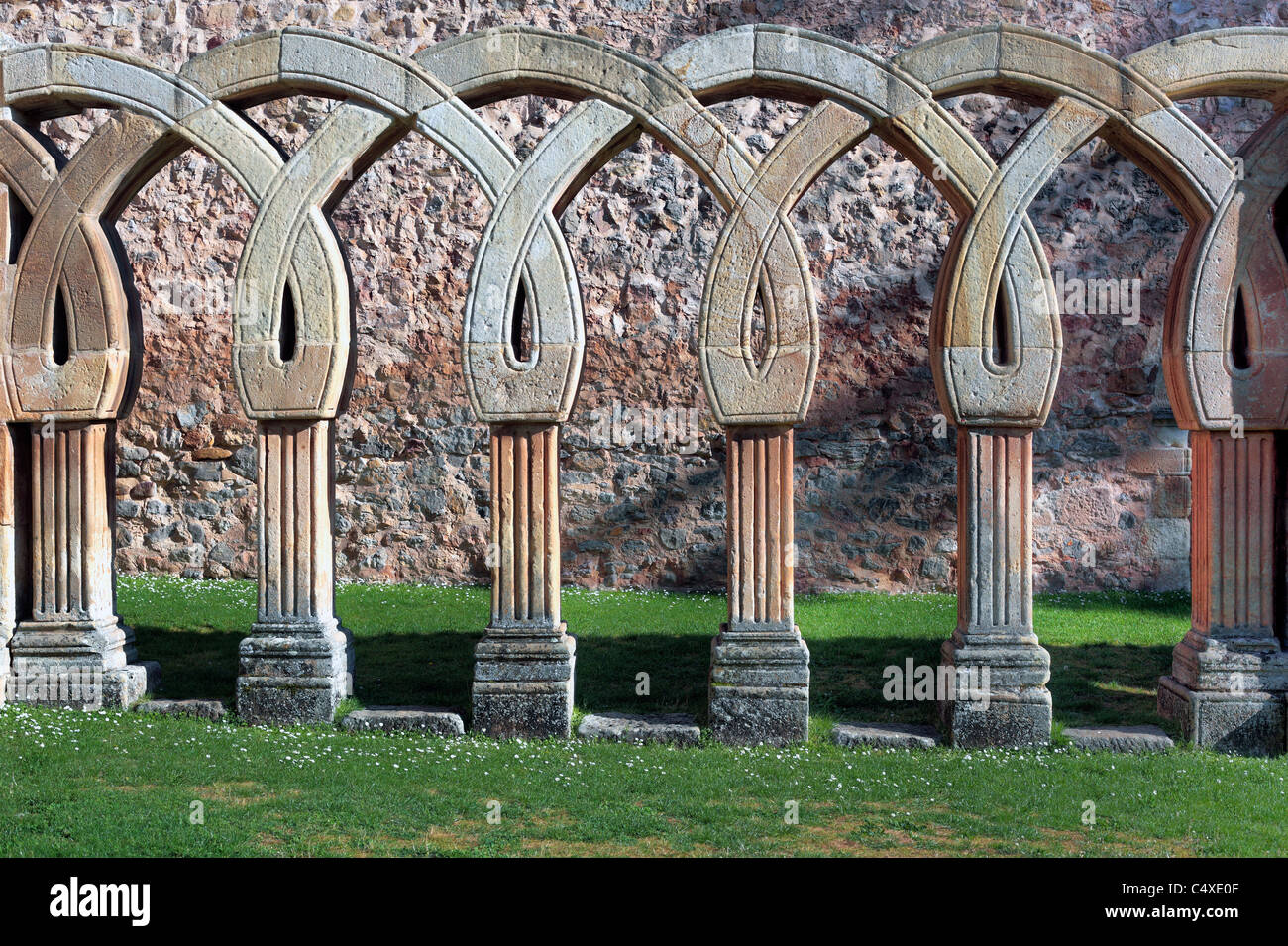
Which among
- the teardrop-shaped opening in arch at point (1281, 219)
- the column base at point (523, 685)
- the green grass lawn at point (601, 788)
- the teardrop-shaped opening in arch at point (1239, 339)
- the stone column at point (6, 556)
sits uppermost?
the teardrop-shaped opening in arch at point (1281, 219)

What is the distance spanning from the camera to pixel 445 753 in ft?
17.8

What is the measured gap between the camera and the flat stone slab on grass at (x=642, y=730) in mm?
5672

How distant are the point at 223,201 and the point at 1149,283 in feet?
25.2

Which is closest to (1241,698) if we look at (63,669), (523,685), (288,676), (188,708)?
(523,685)

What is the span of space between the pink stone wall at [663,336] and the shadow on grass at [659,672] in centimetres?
195

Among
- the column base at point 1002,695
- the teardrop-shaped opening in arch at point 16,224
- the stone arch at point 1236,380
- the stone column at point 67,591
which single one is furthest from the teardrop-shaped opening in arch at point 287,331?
the stone arch at point 1236,380

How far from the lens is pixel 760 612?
570 cm

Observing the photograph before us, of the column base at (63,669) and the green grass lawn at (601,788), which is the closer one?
the green grass lawn at (601,788)

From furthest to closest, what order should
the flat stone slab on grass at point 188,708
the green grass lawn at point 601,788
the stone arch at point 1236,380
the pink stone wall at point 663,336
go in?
the pink stone wall at point 663,336
the flat stone slab on grass at point 188,708
the stone arch at point 1236,380
the green grass lawn at point 601,788

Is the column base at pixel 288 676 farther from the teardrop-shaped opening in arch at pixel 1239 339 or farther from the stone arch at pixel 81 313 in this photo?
the teardrop-shaped opening in arch at pixel 1239 339

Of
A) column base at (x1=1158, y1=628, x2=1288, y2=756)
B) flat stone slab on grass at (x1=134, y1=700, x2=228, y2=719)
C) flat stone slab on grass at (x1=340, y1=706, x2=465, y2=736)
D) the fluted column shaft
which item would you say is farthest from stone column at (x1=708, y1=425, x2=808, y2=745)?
flat stone slab on grass at (x1=134, y1=700, x2=228, y2=719)

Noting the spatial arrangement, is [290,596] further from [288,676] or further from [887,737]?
[887,737]

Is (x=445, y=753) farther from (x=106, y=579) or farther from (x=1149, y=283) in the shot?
(x=1149, y=283)

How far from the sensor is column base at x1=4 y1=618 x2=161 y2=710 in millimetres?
6070
